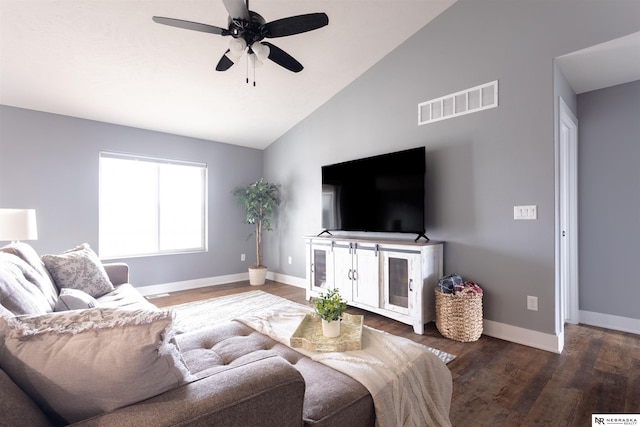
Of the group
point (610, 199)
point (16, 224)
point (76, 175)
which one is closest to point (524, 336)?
point (610, 199)

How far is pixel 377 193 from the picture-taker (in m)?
3.37

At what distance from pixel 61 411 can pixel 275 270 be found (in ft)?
14.7

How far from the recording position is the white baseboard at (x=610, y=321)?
2.68 metres

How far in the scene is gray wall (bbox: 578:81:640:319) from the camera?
271 centimetres

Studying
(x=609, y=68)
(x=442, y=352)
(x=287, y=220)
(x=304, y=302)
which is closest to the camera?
(x=442, y=352)

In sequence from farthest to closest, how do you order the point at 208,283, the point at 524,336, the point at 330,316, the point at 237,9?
1. the point at 208,283
2. the point at 524,336
3. the point at 237,9
4. the point at 330,316

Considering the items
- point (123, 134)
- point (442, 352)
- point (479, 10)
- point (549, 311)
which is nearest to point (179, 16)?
point (123, 134)

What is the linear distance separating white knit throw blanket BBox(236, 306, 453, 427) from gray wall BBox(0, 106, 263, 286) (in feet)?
11.7

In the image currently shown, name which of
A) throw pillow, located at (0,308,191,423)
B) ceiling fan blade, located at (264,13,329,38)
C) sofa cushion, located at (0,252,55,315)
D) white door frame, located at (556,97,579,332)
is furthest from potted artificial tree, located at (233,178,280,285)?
throw pillow, located at (0,308,191,423)

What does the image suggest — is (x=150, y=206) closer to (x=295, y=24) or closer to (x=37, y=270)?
(x=37, y=270)

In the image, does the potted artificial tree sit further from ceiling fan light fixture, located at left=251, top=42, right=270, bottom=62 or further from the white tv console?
ceiling fan light fixture, located at left=251, top=42, right=270, bottom=62

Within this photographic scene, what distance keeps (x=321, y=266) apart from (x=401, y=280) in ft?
3.83

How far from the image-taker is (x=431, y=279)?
2.91 metres

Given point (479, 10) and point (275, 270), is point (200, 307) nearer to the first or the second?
point (275, 270)
